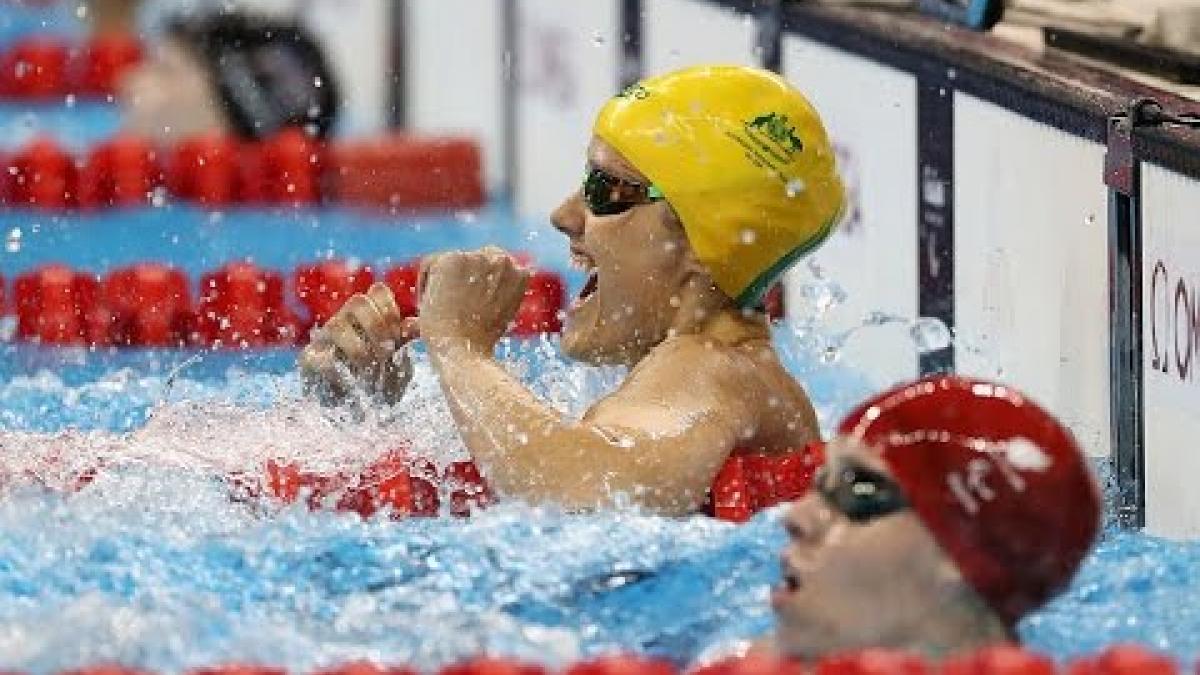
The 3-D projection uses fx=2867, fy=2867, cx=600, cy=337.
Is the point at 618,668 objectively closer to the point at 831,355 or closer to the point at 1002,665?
the point at 1002,665

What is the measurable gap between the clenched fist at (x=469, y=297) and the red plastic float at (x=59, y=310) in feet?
7.20

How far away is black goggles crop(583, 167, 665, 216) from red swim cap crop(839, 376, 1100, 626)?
1083mm

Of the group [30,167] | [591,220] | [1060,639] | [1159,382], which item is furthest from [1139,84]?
[30,167]

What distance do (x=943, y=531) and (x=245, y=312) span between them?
331cm

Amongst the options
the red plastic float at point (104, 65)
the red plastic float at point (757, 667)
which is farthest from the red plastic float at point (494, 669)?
the red plastic float at point (104, 65)

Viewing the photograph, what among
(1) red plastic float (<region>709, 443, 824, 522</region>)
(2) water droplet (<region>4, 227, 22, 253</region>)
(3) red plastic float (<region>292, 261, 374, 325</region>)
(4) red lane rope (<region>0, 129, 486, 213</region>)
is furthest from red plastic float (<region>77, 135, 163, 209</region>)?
(1) red plastic float (<region>709, 443, 824, 522</region>)

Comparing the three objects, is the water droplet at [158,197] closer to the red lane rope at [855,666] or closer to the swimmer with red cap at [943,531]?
the red lane rope at [855,666]

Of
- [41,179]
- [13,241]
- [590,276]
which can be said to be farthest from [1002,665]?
[41,179]

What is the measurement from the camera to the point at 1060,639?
9.10 feet

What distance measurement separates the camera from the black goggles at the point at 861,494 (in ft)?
7.97

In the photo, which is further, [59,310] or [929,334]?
[59,310]

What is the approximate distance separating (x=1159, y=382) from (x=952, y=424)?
1.42 metres

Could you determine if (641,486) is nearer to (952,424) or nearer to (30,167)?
(952,424)

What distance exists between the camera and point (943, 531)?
2.39m
